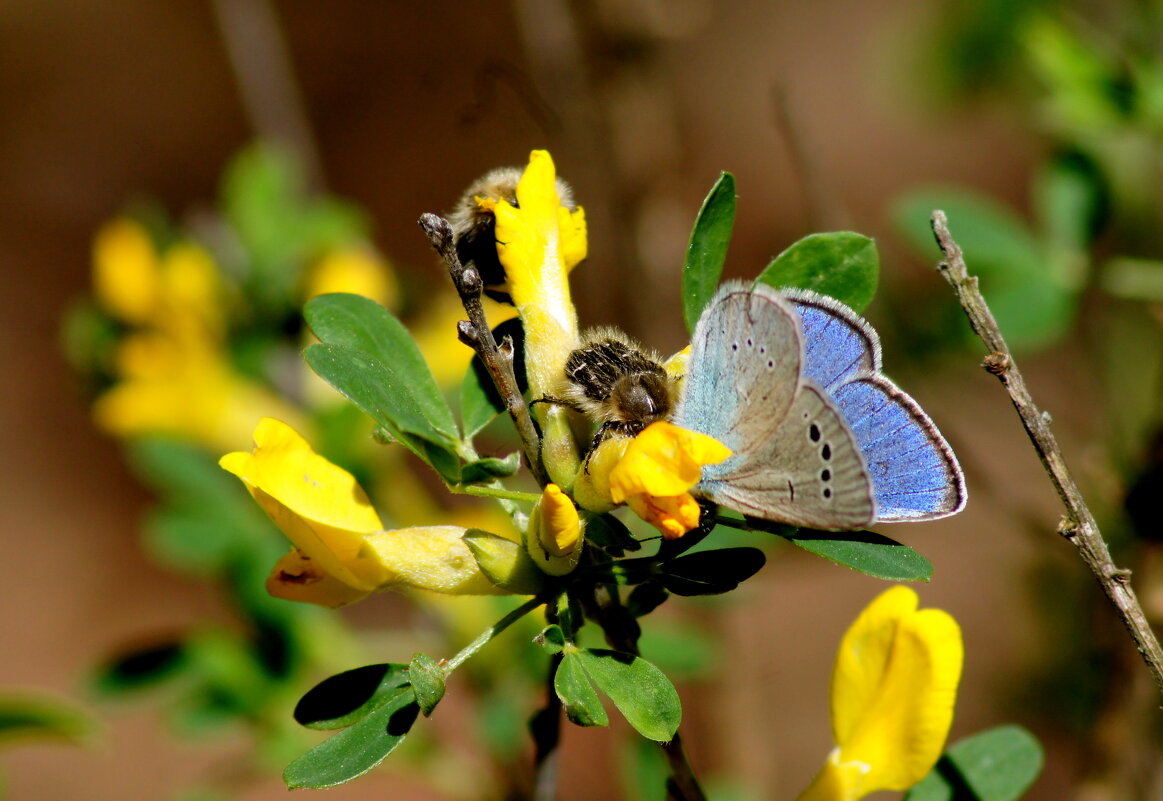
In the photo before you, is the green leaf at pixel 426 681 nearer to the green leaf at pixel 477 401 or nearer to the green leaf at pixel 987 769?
the green leaf at pixel 477 401

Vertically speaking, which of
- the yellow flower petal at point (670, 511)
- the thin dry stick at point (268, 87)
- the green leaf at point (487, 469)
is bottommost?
the yellow flower petal at point (670, 511)

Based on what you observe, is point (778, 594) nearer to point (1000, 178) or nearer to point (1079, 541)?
point (1000, 178)

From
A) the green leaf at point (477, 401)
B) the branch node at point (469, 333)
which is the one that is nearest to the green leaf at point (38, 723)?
the green leaf at point (477, 401)

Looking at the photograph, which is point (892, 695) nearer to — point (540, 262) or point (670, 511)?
point (670, 511)

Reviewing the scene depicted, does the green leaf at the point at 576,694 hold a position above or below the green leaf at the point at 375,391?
below

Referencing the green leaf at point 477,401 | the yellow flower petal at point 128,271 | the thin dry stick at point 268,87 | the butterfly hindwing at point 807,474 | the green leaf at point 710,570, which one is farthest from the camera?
the thin dry stick at point 268,87

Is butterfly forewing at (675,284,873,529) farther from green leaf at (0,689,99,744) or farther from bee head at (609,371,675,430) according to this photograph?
green leaf at (0,689,99,744)

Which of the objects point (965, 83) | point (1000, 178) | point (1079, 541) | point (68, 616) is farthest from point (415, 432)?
point (1000, 178)
